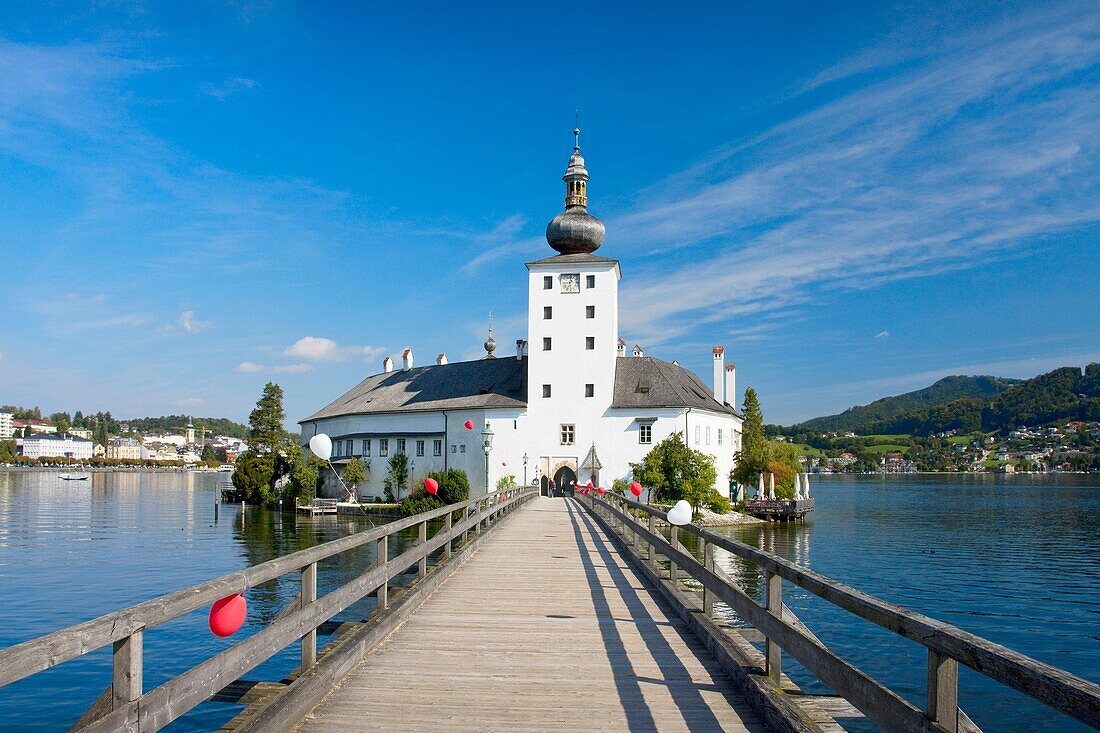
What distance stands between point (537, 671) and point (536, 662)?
315mm

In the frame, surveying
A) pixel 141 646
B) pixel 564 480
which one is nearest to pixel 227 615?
pixel 141 646

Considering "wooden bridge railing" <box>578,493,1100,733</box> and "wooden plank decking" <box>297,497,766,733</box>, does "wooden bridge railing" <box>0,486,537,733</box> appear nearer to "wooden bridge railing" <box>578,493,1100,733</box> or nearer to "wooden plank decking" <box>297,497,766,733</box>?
"wooden plank decking" <box>297,497,766,733</box>

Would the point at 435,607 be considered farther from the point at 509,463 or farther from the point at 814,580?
the point at 509,463

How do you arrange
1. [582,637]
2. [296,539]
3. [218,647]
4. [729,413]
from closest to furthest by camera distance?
[582,637] → [218,647] → [296,539] → [729,413]

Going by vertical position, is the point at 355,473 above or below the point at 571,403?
below

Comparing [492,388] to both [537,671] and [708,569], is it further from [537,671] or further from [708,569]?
[537,671]

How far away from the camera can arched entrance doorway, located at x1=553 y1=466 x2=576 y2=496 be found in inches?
2047

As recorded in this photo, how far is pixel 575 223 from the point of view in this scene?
179ft

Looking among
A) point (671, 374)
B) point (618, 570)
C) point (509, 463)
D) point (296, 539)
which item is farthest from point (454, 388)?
point (618, 570)

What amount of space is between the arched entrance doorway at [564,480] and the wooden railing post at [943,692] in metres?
48.1

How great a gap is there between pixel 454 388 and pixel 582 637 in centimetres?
5086

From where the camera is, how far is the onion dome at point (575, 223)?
2143 inches

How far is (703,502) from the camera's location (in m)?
50.3

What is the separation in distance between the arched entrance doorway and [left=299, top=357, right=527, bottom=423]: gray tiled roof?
16.0 ft
